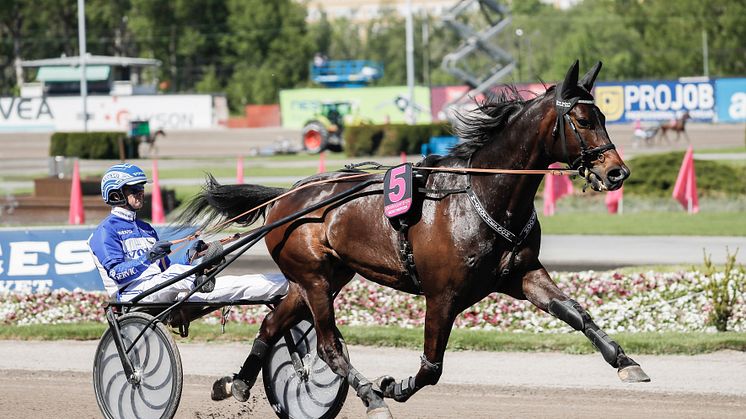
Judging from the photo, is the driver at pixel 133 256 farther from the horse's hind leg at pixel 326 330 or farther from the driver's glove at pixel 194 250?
the horse's hind leg at pixel 326 330

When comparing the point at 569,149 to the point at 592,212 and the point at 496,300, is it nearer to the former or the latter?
the point at 496,300

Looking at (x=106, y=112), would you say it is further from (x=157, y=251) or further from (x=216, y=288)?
(x=157, y=251)

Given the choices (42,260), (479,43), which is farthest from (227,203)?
(479,43)

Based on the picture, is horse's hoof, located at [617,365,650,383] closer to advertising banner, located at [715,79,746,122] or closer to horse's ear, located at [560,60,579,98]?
horse's ear, located at [560,60,579,98]

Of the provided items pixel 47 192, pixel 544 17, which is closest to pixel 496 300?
pixel 47 192

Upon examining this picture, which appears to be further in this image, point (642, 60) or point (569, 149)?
point (642, 60)

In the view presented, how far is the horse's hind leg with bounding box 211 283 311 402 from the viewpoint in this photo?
7.08 m

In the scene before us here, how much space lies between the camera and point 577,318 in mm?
6070

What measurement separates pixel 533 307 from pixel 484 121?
4460 millimetres

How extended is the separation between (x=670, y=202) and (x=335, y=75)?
56.4 meters

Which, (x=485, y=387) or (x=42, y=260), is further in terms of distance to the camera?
(x=42, y=260)

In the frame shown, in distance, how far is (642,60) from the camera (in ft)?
270

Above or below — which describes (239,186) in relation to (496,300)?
above

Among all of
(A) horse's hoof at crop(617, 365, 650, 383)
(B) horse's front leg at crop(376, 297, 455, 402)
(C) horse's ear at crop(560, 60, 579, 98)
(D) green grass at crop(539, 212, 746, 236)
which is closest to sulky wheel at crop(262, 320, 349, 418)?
(B) horse's front leg at crop(376, 297, 455, 402)
